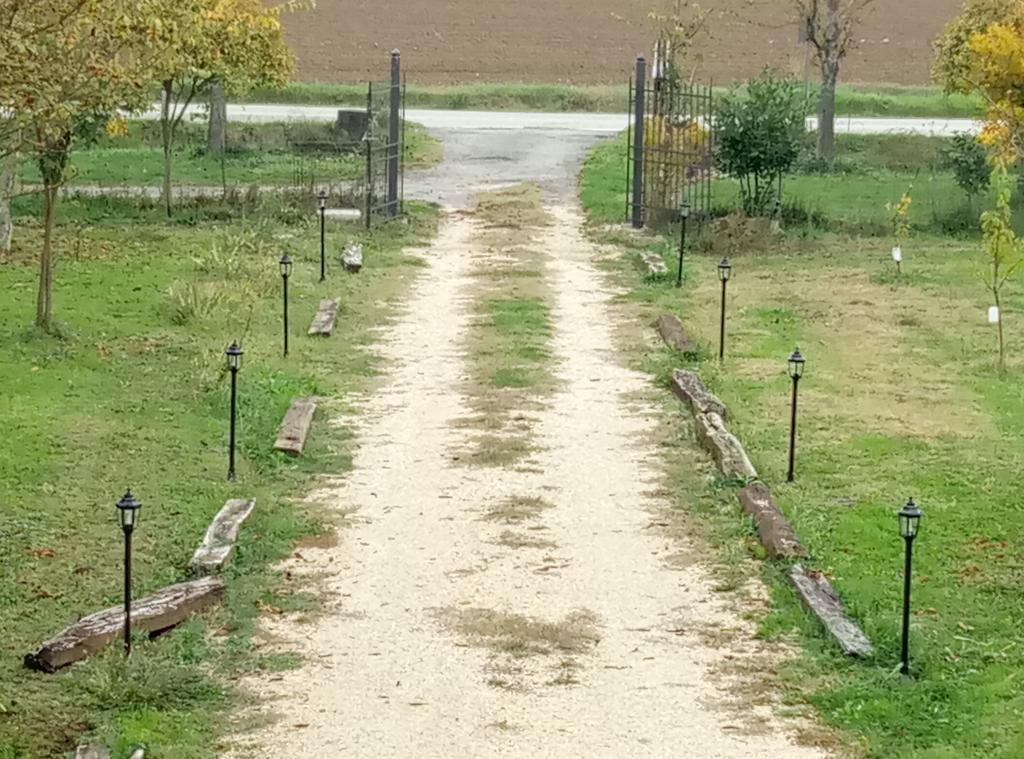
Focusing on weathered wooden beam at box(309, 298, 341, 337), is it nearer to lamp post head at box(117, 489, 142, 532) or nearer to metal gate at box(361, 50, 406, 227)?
metal gate at box(361, 50, 406, 227)

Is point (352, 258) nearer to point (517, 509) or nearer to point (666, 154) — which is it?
point (666, 154)

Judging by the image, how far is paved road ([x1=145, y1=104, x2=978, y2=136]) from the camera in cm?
3562

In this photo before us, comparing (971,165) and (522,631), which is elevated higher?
(971,165)

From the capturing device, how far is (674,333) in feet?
57.6

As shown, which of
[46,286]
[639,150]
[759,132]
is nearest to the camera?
[46,286]

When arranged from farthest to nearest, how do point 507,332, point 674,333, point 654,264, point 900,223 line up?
1. point 900,223
2. point 654,264
3. point 507,332
4. point 674,333

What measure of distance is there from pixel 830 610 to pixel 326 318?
927 centimetres

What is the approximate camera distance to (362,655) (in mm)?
9164

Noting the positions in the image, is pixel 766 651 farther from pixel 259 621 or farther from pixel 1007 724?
pixel 259 621

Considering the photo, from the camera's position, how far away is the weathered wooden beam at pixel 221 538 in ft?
33.6

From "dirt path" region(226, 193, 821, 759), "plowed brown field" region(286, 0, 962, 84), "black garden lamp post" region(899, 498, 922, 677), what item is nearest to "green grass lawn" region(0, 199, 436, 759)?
"dirt path" region(226, 193, 821, 759)

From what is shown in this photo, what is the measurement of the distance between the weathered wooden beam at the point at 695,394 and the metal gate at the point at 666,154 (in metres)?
8.94

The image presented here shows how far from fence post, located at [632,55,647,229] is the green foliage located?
5.15 metres

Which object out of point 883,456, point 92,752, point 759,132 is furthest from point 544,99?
point 92,752
